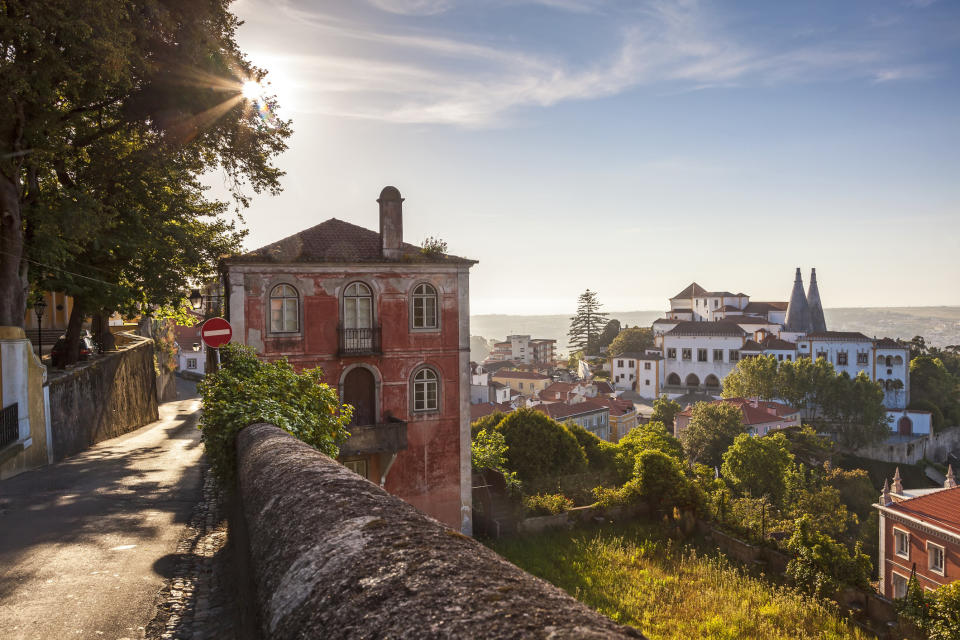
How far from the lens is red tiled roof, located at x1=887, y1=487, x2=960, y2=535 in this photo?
26.7 m

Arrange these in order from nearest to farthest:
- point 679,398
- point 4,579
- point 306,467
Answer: point 306,467 → point 4,579 → point 679,398

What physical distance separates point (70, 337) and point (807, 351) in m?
88.5

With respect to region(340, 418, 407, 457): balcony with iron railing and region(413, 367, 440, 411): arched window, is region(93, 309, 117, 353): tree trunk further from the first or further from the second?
region(413, 367, 440, 411): arched window

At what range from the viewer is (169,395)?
39594 mm

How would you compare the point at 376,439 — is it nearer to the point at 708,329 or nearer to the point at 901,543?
the point at 901,543

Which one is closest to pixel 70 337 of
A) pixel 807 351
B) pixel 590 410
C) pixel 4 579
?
pixel 4 579

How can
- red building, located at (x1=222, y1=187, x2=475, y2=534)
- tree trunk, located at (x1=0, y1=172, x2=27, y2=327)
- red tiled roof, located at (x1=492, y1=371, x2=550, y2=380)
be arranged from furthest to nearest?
red tiled roof, located at (x1=492, y1=371, x2=550, y2=380) < red building, located at (x1=222, y1=187, x2=475, y2=534) < tree trunk, located at (x1=0, y1=172, x2=27, y2=327)

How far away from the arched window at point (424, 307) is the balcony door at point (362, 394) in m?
2.32

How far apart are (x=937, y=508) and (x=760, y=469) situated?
48.6 ft

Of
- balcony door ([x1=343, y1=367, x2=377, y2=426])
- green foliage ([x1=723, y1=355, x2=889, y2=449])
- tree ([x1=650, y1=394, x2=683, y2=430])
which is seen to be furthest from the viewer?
tree ([x1=650, y1=394, x2=683, y2=430])

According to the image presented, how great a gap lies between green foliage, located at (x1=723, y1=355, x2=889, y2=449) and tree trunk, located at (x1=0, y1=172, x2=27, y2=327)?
73.5 meters

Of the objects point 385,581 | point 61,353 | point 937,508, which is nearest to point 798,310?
point 937,508

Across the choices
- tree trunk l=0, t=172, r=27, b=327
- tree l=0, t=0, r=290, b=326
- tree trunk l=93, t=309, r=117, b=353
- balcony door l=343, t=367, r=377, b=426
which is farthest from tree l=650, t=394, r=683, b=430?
tree trunk l=0, t=172, r=27, b=327

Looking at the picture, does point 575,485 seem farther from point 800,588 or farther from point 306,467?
point 306,467
